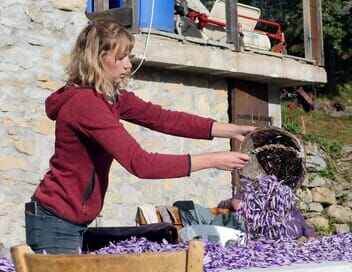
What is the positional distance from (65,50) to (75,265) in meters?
3.52

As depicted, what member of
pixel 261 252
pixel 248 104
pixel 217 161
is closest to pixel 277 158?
pixel 261 252

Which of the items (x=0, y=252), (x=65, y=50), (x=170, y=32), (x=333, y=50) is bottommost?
(x=0, y=252)

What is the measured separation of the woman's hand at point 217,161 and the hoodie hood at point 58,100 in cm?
45

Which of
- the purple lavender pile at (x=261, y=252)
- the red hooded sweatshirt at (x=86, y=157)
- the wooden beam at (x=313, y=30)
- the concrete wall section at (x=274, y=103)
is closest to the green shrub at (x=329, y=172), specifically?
the concrete wall section at (x=274, y=103)

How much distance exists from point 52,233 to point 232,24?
16.2 feet

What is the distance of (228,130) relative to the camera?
127 inches

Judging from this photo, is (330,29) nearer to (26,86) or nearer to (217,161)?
(26,86)

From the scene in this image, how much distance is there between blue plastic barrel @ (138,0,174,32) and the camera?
6.56 m

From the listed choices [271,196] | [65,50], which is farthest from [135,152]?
[65,50]

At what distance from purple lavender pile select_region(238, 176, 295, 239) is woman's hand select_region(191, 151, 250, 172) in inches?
45.2

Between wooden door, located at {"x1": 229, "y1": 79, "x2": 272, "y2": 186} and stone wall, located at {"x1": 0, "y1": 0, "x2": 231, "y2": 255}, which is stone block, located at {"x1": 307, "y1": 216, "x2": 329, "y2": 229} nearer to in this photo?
wooden door, located at {"x1": 229, "y1": 79, "x2": 272, "y2": 186}

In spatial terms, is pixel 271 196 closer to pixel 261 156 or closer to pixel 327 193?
pixel 261 156

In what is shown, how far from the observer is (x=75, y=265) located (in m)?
1.98

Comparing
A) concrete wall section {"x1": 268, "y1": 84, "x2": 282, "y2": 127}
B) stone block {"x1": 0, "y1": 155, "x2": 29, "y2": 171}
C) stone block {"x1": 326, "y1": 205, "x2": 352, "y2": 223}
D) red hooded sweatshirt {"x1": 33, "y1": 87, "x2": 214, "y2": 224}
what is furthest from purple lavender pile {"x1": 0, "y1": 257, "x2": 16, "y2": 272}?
stone block {"x1": 326, "y1": 205, "x2": 352, "y2": 223}
